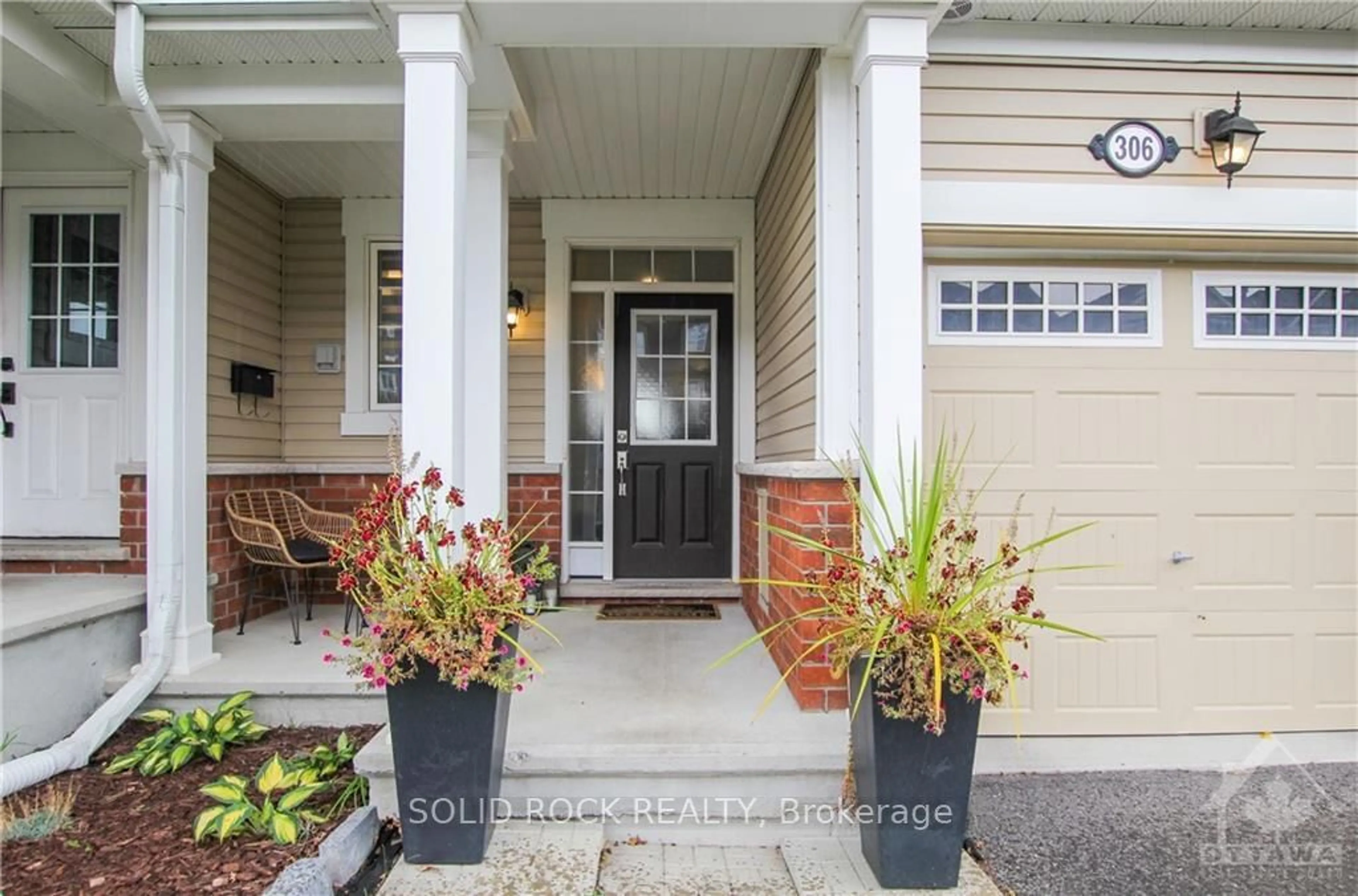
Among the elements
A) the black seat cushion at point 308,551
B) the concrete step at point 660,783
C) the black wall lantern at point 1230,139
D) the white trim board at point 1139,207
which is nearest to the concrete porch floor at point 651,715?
the concrete step at point 660,783

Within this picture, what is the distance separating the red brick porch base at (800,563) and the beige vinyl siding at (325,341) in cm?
171

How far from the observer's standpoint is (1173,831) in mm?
2219

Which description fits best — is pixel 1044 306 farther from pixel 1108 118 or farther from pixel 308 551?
pixel 308 551

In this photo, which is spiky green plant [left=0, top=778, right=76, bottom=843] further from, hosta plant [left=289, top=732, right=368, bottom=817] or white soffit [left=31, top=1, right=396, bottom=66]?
white soffit [left=31, top=1, right=396, bottom=66]

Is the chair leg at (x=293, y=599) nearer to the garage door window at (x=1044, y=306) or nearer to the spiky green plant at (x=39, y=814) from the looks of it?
the spiky green plant at (x=39, y=814)

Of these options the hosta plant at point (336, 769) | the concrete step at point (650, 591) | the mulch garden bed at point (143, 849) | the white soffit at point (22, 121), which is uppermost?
the white soffit at point (22, 121)

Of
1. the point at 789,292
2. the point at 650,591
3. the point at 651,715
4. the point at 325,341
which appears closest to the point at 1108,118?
the point at 789,292

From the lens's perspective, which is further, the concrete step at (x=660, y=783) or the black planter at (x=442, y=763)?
the concrete step at (x=660, y=783)

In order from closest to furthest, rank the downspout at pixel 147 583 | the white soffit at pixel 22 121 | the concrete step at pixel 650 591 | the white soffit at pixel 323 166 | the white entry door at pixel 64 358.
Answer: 1. the downspout at pixel 147 583
2. the white soffit at pixel 22 121
3. the white entry door at pixel 64 358
4. the white soffit at pixel 323 166
5. the concrete step at pixel 650 591

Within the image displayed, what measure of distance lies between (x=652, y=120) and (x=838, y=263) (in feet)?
4.52

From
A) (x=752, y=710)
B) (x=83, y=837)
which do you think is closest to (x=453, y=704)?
(x=752, y=710)

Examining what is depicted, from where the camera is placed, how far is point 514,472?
426cm

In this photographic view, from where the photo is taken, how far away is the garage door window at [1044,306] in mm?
2799

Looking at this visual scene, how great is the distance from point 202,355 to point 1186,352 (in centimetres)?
409
